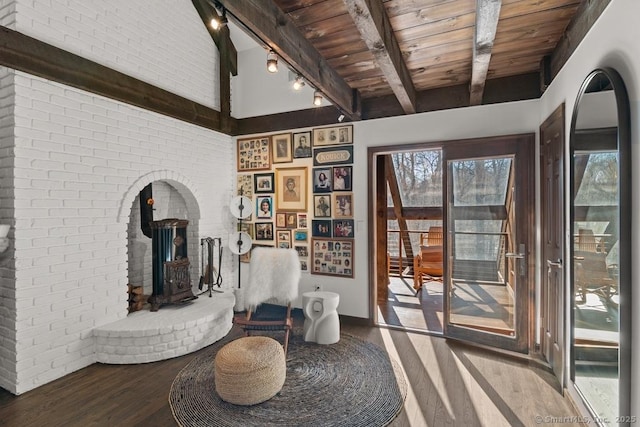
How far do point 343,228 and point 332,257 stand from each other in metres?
0.41

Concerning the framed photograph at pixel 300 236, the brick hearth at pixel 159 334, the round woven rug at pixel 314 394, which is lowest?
the round woven rug at pixel 314 394

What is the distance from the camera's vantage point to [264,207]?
4.57 m

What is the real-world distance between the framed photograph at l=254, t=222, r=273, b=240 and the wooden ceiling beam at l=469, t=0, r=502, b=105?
2.99m

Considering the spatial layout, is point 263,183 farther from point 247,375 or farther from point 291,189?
point 247,375

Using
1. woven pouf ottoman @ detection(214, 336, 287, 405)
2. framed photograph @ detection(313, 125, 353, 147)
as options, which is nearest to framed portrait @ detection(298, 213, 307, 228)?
framed photograph @ detection(313, 125, 353, 147)

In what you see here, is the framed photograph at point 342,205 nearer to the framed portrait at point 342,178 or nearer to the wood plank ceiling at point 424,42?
the framed portrait at point 342,178

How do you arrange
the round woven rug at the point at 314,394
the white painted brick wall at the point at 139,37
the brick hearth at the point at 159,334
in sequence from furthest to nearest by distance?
the brick hearth at the point at 159,334 < the white painted brick wall at the point at 139,37 < the round woven rug at the point at 314,394

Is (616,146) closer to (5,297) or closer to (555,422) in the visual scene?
(555,422)

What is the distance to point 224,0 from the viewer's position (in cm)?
167

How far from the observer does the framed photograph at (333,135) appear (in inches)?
158

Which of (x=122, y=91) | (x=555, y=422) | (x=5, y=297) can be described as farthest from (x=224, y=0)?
(x=555, y=422)

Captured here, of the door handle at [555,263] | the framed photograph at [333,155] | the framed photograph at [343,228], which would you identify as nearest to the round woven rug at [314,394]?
the framed photograph at [343,228]

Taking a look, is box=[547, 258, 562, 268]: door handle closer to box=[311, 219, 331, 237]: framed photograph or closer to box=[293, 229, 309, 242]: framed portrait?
box=[311, 219, 331, 237]: framed photograph

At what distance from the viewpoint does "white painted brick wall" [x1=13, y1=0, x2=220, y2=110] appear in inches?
104
